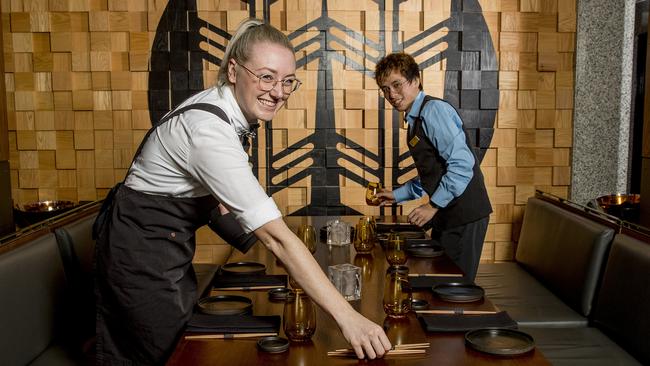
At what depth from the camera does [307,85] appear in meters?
4.21

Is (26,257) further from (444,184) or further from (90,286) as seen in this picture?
(444,184)

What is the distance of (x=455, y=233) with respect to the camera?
3.39 meters

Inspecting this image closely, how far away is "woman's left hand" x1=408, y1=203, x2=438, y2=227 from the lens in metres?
3.25

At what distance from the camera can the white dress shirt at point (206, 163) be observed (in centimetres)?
169

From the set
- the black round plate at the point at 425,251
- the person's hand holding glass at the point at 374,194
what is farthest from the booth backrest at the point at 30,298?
the person's hand holding glass at the point at 374,194

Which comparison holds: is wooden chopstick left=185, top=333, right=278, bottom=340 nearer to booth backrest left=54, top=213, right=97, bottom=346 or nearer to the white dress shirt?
the white dress shirt

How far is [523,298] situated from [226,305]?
1882 mm

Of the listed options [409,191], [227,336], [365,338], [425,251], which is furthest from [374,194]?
[365,338]

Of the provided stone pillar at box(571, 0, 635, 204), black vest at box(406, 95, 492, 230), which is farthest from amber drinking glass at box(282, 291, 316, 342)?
stone pillar at box(571, 0, 635, 204)

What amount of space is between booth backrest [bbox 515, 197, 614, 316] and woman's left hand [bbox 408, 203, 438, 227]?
0.68 metres

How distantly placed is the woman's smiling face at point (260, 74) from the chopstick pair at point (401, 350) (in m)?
0.68

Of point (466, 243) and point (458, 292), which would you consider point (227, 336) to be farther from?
point (466, 243)

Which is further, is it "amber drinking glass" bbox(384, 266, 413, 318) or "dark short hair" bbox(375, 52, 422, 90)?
"dark short hair" bbox(375, 52, 422, 90)

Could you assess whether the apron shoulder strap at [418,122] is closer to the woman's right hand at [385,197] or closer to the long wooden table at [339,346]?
the woman's right hand at [385,197]
